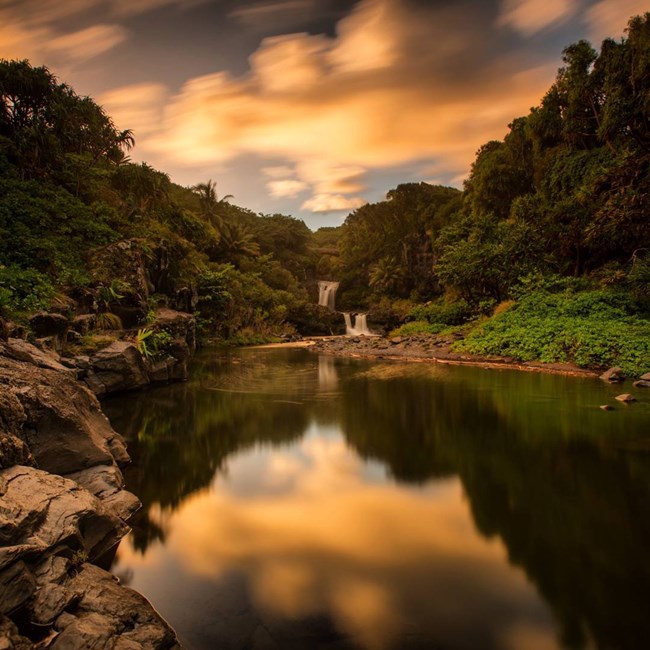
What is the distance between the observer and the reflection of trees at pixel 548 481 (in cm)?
357

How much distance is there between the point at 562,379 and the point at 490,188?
69.9ft

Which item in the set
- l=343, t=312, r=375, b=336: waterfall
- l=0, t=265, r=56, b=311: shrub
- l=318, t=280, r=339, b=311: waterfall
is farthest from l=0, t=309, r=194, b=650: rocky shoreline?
l=318, t=280, r=339, b=311: waterfall

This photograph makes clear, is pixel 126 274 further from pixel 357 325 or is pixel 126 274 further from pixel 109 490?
pixel 357 325

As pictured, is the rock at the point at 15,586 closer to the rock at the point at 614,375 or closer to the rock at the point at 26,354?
the rock at the point at 26,354

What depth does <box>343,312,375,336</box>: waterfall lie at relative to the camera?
3753 cm

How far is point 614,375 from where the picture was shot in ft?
42.9

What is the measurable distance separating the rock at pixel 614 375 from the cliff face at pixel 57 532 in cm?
1349

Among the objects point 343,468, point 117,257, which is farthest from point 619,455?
point 117,257

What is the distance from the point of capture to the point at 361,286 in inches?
1783

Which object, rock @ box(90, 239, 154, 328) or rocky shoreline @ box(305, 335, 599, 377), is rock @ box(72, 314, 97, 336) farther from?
rocky shoreline @ box(305, 335, 599, 377)

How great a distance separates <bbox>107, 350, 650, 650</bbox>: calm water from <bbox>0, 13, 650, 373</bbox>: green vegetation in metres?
6.33

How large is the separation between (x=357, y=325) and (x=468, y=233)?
1369 cm

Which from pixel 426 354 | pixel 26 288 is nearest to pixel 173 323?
pixel 26 288

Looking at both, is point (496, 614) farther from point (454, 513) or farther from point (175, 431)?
point (175, 431)
